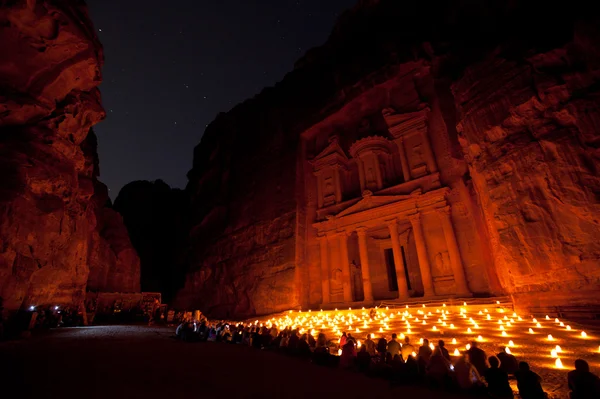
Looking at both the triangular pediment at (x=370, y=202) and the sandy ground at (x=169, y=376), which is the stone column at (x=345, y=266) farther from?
→ the sandy ground at (x=169, y=376)

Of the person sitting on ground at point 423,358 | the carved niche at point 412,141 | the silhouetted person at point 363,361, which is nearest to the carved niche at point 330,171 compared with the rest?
the carved niche at point 412,141

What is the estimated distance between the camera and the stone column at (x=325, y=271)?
2009cm

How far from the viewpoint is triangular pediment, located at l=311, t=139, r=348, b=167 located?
23825mm

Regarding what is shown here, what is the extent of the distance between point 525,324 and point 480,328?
140 centimetres

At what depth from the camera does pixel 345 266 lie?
792 inches

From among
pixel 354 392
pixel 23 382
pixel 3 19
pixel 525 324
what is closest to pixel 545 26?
pixel 525 324

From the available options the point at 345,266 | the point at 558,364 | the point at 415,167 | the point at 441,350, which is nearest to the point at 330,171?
the point at 415,167

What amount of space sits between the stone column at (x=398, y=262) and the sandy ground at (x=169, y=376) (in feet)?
37.4

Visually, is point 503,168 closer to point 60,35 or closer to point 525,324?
point 525,324

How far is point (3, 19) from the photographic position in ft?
41.2

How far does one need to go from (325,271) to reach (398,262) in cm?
532

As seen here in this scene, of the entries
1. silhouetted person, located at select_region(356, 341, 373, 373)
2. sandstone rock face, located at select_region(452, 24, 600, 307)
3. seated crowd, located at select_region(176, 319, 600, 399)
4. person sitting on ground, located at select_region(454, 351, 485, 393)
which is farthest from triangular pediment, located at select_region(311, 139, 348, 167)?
person sitting on ground, located at select_region(454, 351, 485, 393)

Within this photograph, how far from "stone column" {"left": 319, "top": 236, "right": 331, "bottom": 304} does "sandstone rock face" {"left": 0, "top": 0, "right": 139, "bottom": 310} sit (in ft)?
51.8

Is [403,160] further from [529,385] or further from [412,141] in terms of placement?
[529,385]
